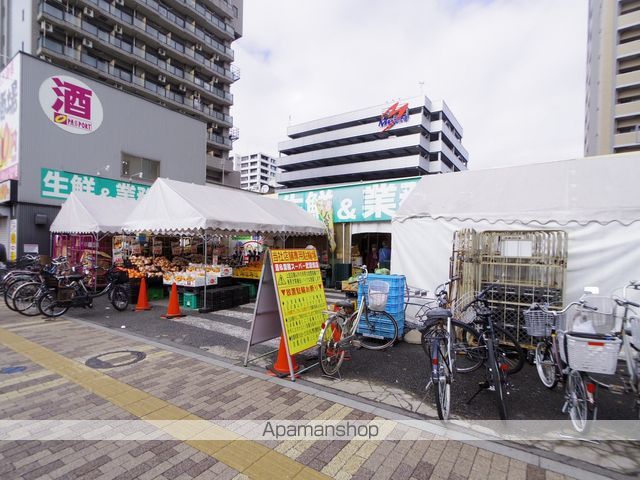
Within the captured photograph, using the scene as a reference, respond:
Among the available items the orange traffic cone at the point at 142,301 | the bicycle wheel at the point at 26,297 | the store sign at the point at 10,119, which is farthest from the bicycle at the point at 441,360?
the store sign at the point at 10,119

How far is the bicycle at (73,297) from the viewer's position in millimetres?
7801

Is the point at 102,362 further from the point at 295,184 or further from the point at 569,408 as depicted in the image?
the point at 295,184

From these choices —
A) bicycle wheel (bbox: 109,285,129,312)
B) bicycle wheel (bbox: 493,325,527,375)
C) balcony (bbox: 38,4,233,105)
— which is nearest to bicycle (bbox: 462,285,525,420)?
bicycle wheel (bbox: 493,325,527,375)

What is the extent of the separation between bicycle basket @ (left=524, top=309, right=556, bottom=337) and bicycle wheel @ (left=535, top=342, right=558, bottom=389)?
0.86ft

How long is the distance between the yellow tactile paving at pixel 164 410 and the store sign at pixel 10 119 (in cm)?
1082

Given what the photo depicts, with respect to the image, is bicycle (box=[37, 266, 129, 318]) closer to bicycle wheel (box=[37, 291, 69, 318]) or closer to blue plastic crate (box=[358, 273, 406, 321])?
bicycle wheel (box=[37, 291, 69, 318])

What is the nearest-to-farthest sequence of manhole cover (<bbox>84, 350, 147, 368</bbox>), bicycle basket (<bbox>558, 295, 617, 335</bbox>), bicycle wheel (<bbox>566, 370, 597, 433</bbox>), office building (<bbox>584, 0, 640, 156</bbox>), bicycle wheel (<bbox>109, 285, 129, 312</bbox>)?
bicycle wheel (<bbox>566, 370, 597, 433</bbox>)
bicycle basket (<bbox>558, 295, 617, 335</bbox>)
manhole cover (<bbox>84, 350, 147, 368</bbox>)
bicycle wheel (<bbox>109, 285, 129, 312</bbox>)
office building (<bbox>584, 0, 640, 156</bbox>)

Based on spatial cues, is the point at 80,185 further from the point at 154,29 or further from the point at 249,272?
the point at 154,29

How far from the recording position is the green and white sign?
12.5 m

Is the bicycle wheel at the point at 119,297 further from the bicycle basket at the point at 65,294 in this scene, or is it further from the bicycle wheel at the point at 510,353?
the bicycle wheel at the point at 510,353

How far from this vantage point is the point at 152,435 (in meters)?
3.14

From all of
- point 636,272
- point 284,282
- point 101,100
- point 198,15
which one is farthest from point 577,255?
point 198,15

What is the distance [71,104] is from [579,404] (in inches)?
734

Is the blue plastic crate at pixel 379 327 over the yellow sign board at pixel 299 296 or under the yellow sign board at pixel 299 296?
under
